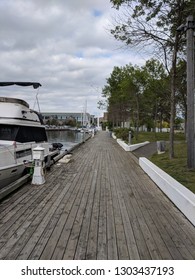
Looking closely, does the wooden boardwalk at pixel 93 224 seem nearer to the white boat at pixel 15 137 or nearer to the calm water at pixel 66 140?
the white boat at pixel 15 137

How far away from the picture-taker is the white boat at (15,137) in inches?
367

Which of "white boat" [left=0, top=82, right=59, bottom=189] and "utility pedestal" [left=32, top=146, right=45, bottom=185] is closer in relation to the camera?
"utility pedestal" [left=32, top=146, right=45, bottom=185]

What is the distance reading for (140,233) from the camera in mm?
5027

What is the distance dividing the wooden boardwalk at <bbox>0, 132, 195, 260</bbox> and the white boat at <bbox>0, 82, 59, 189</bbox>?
4.02ft

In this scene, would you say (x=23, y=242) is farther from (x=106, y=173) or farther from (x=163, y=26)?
(x=163, y=26)

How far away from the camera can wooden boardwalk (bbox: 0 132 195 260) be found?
4.29m

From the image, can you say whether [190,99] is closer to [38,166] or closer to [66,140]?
[38,166]

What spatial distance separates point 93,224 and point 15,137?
239 inches

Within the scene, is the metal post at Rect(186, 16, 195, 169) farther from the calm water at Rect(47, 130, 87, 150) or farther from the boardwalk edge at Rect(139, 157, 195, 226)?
the calm water at Rect(47, 130, 87, 150)

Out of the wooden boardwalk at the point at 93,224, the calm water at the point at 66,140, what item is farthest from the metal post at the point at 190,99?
the calm water at the point at 66,140

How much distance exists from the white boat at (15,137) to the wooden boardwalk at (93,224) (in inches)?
48.3

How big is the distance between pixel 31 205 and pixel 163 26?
10.1 m

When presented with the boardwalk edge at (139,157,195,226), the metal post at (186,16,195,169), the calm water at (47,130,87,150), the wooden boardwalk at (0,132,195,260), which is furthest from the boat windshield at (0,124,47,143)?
the calm water at (47,130,87,150)
